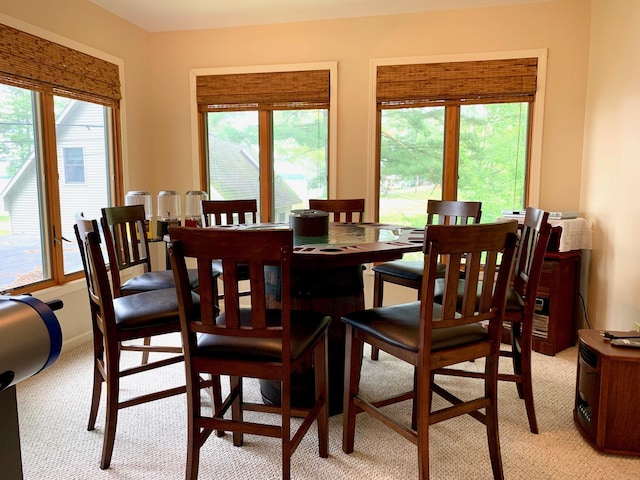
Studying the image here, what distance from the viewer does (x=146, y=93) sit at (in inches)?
158

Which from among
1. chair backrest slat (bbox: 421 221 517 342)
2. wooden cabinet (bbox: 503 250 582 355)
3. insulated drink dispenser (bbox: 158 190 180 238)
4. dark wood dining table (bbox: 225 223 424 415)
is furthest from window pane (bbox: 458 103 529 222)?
insulated drink dispenser (bbox: 158 190 180 238)

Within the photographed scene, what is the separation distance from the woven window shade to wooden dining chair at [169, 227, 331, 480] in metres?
2.07

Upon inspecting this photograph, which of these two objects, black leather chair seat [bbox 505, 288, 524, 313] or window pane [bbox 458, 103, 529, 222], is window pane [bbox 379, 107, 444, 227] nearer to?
window pane [bbox 458, 103, 529, 222]

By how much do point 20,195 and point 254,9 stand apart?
2.12m

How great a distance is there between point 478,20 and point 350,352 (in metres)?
2.85

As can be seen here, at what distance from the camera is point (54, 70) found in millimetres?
3016

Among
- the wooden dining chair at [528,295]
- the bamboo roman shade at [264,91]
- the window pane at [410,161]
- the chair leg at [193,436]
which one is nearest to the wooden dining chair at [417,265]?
the wooden dining chair at [528,295]

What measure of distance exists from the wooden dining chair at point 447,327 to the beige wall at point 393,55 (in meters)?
1.45

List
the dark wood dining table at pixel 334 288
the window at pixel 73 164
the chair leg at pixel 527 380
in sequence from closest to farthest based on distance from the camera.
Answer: the dark wood dining table at pixel 334 288
the chair leg at pixel 527 380
the window at pixel 73 164

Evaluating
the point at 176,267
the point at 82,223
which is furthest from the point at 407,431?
the point at 82,223

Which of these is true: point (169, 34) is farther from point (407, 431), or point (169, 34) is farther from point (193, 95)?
point (407, 431)

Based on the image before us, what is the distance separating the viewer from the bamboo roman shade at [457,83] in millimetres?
3473

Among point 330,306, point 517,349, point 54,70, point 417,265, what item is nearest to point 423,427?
point 330,306

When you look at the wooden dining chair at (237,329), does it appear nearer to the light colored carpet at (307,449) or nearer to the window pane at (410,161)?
the light colored carpet at (307,449)
